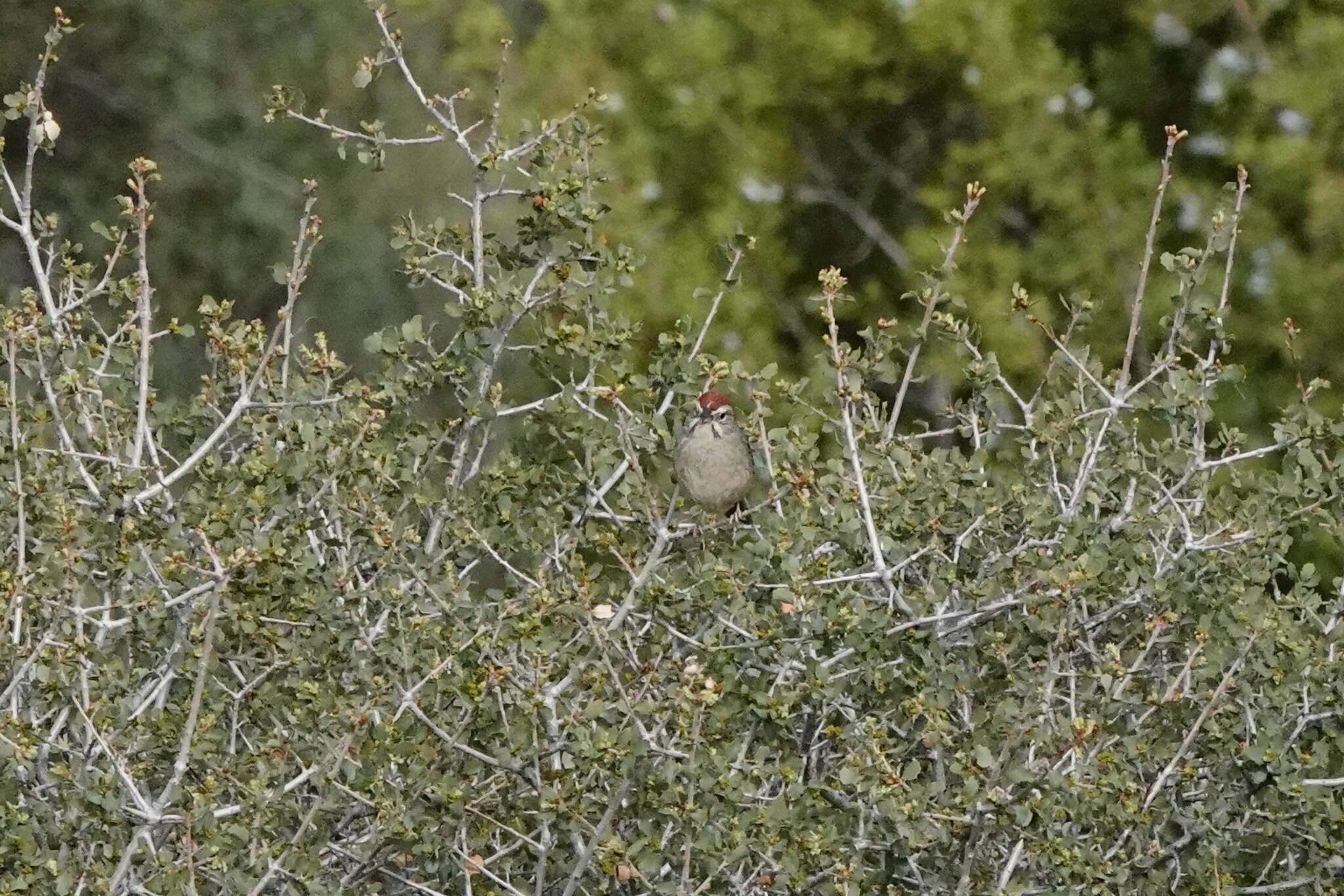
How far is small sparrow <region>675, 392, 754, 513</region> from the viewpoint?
4332 millimetres

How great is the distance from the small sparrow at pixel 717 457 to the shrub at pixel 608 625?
0.86 ft

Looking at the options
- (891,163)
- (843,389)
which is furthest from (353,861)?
(891,163)

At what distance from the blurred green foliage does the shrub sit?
4.72 m

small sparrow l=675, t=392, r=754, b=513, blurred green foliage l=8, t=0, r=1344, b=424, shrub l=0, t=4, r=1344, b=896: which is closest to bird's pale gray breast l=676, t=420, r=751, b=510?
small sparrow l=675, t=392, r=754, b=513

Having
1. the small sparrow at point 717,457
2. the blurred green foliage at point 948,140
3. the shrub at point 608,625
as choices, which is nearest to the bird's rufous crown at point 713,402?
the small sparrow at point 717,457

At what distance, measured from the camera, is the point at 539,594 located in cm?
329

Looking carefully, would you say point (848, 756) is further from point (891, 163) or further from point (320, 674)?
point (891, 163)

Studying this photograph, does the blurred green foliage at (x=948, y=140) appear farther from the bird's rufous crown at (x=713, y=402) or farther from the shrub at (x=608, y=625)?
the shrub at (x=608, y=625)

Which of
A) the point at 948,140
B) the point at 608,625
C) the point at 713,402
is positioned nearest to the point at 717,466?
the point at 713,402

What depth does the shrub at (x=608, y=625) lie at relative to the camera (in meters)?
3.07

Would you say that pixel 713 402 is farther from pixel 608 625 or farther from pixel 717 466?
pixel 608 625

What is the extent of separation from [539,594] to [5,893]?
39.1 inches

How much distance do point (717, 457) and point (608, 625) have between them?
1.24 metres

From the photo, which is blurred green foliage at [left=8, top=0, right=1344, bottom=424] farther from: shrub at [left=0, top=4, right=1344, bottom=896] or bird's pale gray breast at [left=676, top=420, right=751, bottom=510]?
shrub at [left=0, top=4, right=1344, bottom=896]
